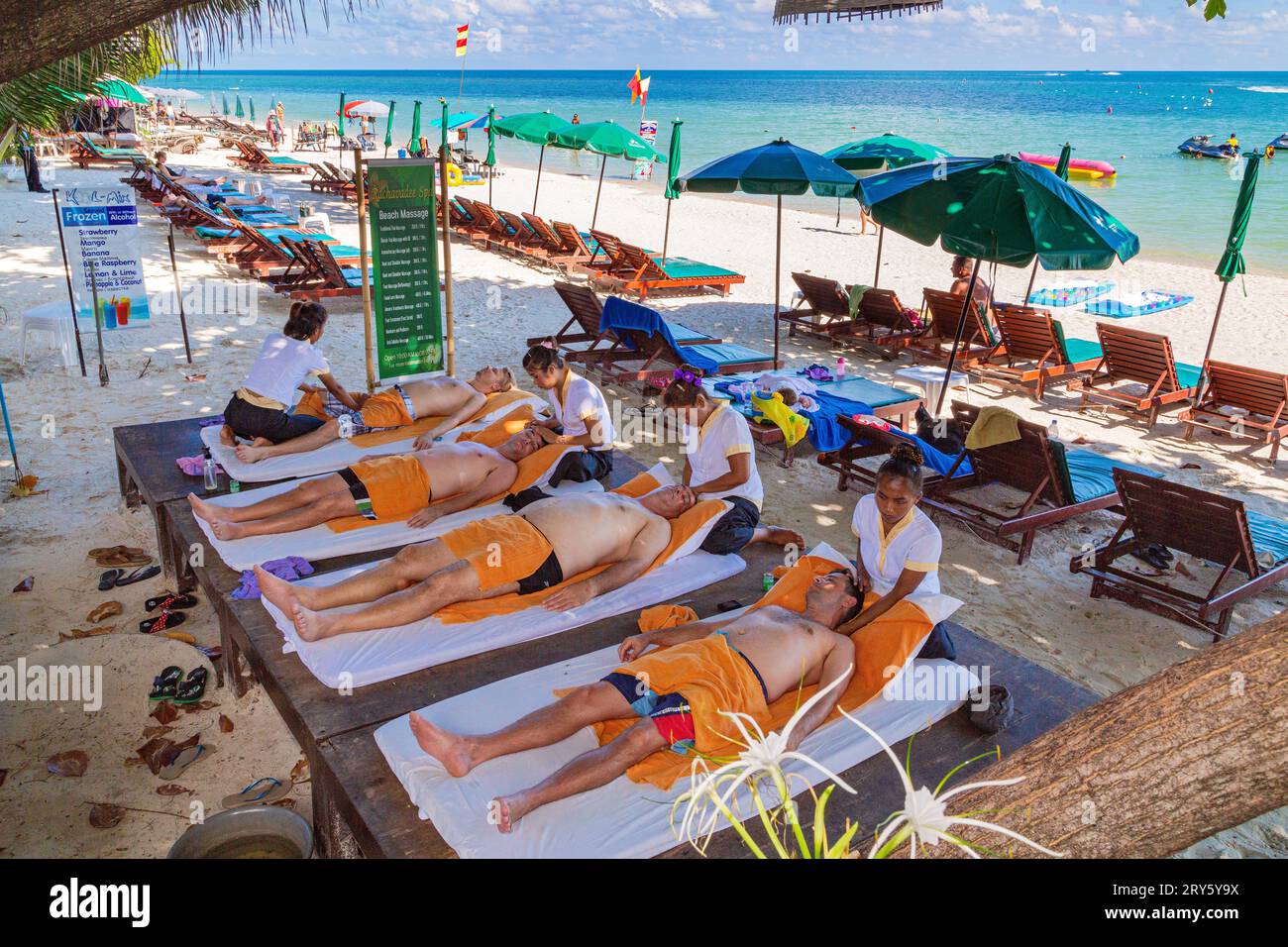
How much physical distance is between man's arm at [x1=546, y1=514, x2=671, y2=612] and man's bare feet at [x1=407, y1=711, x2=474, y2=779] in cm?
128

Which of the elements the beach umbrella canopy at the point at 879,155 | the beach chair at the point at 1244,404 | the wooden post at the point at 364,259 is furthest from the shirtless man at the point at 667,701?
the beach umbrella canopy at the point at 879,155

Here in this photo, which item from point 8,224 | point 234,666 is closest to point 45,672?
point 234,666

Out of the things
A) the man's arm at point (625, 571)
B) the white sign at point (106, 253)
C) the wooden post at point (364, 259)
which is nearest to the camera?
the man's arm at point (625, 571)

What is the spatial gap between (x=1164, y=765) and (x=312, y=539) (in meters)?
4.39

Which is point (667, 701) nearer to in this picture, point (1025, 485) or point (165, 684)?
point (165, 684)

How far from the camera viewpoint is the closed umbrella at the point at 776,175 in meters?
8.94

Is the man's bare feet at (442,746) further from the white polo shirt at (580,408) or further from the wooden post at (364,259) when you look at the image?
the wooden post at (364,259)

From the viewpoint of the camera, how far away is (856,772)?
3.54 metres

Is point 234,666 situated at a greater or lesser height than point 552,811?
lesser

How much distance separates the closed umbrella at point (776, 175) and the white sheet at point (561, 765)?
6009 millimetres

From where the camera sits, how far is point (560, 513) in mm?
4719

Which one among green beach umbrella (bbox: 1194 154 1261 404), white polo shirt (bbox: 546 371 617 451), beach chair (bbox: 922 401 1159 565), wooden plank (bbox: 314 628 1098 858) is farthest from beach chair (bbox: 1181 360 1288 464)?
white polo shirt (bbox: 546 371 617 451)

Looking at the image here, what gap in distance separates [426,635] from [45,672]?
6.23 feet
